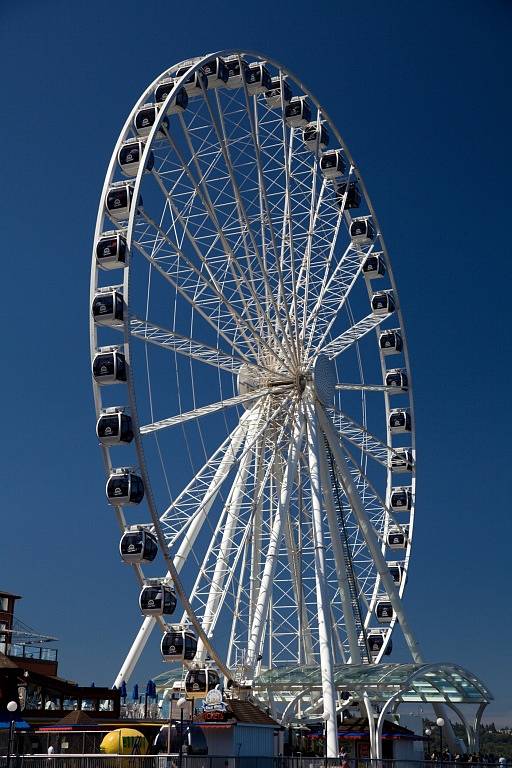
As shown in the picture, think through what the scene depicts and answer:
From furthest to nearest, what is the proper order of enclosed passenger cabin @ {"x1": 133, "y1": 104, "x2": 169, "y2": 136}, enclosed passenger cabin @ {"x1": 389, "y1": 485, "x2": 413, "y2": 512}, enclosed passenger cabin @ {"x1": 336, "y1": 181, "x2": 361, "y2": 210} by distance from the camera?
enclosed passenger cabin @ {"x1": 389, "y1": 485, "x2": 413, "y2": 512} < enclosed passenger cabin @ {"x1": 336, "y1": 181, "x2": 361, "y2": 210} < enclosed passenger cabin @ {"x1": 133, "y1": 104, "x2": 169, "y2": 136}

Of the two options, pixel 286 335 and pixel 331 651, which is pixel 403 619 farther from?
pixel 286 335

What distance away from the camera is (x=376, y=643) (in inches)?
1897

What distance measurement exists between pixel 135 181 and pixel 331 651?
17383 millimetres

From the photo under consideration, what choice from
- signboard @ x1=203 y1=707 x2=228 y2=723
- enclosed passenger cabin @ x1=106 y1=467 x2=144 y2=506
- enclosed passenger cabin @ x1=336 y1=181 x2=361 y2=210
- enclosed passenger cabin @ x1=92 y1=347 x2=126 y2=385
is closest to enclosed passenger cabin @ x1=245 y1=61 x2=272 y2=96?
enclosed passenger cabin @ x1=336 y1=181 x2=361 y2=210

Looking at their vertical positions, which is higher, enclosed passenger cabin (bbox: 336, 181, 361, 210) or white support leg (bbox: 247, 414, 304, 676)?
enclosed passenger cabin (bbox: 336, 181, 361, 210)

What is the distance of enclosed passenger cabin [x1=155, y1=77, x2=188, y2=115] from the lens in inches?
1554

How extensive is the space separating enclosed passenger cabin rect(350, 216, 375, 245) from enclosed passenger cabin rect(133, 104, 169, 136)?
13.7 metres

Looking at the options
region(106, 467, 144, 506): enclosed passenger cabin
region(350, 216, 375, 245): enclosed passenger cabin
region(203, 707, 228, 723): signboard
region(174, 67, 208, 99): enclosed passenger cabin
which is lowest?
region(203, 707, 228, 723): signboard

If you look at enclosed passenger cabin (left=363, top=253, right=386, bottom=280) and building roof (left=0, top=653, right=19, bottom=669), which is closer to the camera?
building roof (left=0, top=653, right=19, bottom=669)

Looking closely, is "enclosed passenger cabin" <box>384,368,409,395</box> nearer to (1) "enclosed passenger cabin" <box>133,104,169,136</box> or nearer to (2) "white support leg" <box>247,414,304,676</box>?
(2) "white support leg" <box>247,414,304,676</box>

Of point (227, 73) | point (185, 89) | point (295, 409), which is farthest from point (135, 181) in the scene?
point (295, 409)

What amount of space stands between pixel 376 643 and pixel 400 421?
10.7 metres

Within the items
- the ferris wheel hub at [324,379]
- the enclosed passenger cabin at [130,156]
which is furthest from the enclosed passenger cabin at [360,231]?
the enclosed passenger cabin at [130,156]

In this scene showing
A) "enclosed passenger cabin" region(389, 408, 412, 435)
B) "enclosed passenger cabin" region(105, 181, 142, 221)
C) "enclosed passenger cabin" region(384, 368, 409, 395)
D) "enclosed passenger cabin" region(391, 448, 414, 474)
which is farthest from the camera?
"enclosed passenger cabin" region(384, 368, 409, 395)
